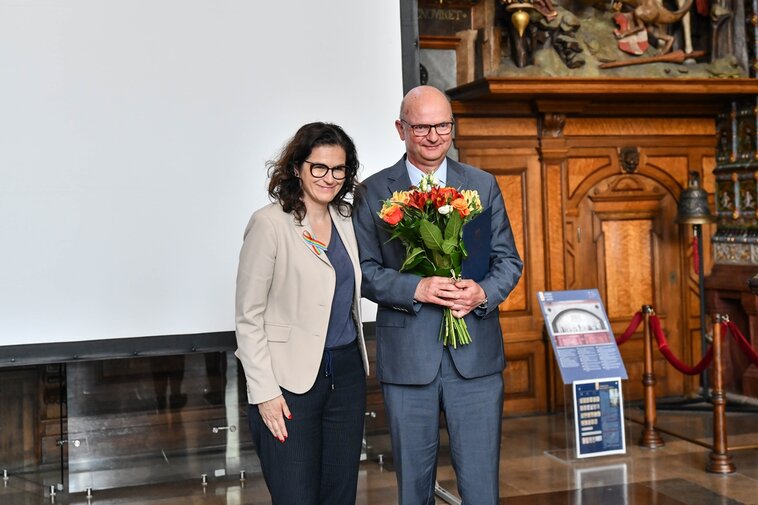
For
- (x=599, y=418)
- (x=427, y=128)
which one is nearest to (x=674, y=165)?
(x=599, y=418)

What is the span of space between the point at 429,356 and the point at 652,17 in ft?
16.2

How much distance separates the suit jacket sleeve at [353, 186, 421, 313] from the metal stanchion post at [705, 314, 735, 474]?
300cm

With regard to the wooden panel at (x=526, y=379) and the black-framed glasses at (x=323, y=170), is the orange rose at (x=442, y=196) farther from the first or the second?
the wooden panel at (x=526, y=379)

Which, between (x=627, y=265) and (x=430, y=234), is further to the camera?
(x=627, y=265)

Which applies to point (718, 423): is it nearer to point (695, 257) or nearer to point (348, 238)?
point (695, 257)

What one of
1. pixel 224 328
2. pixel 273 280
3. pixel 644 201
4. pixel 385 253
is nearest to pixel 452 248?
pixel 385 253

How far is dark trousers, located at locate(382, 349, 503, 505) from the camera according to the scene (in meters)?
3.08

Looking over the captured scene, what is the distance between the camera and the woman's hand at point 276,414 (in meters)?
2.86

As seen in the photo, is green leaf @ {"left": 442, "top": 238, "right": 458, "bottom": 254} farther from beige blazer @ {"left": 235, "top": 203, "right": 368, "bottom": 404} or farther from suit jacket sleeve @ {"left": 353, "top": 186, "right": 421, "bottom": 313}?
beige blazer @ {"left": 235, "top": 203, "right": 368, "bottom": 404}

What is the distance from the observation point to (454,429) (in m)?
3.10

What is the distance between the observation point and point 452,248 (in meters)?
2.94

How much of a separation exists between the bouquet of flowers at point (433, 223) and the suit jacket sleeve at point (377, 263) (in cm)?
6

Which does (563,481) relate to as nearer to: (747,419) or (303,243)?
(747,419)

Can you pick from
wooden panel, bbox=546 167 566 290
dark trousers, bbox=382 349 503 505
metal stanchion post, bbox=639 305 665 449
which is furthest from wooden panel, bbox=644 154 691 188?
dark trousers, bbox=382 349 503 505
